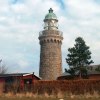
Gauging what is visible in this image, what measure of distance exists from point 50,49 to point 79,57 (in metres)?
11.1

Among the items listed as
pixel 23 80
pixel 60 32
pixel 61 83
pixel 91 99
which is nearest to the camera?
pixel 91 99

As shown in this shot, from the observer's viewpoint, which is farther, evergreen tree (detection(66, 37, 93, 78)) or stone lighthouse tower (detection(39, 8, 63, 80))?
stone lighthouse tower (detection(39, 8, 63, 80))

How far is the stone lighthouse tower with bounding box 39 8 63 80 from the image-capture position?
6397cm

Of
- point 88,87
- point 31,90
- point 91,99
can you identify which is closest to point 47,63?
point 31,90

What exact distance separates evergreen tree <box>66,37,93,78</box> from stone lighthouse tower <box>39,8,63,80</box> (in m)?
8.84

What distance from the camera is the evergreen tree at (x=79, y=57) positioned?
55.0 meters

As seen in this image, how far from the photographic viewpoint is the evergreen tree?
180 ft

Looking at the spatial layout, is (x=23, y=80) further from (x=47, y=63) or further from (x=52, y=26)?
(x=52, y=26)

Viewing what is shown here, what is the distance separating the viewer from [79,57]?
54969 mm

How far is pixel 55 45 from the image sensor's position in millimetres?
65688

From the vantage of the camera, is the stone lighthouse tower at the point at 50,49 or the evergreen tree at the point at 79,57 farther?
the stone lighthouse tower at the point at 50,49

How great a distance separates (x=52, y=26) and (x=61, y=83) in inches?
961

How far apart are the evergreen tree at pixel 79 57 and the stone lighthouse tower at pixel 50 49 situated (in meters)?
8.84

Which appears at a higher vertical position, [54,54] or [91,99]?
[54,54]
